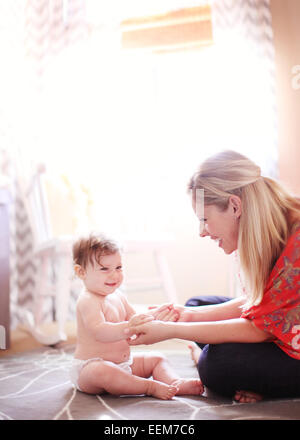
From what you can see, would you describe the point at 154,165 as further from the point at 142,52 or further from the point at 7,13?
the point at 7,13

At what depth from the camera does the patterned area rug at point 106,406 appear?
0.89m

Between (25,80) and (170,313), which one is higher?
(25,80)

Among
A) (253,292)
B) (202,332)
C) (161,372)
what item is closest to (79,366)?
(161,372)

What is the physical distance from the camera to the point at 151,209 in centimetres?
222

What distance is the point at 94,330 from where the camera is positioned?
1.09 meters

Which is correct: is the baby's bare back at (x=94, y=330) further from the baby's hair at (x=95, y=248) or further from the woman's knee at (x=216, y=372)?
the woman's knee at (x=216, y=372)

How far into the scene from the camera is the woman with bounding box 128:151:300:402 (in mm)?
992

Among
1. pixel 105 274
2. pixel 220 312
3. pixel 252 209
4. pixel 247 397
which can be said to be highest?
pixel 252 209

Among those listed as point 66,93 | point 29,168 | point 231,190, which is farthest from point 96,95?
point 231,190

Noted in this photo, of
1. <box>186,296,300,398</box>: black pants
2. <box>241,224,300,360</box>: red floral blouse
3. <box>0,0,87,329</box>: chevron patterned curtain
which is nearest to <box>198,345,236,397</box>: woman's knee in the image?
<box>186,296,300,398</box>: black pants

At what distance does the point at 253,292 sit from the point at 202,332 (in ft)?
0.43

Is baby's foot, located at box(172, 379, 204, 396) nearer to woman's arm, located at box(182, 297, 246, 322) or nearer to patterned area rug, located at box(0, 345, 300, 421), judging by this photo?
patterned area rug, located at box(0, 345, 300, 421)

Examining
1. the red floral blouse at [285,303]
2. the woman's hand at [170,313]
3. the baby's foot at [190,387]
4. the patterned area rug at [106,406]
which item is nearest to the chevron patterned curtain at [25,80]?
the patterned area rug at [106,406]

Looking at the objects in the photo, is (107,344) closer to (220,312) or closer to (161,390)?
(161,390)
